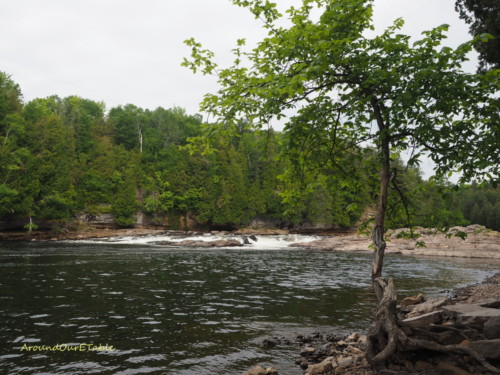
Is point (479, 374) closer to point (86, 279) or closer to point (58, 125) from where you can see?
point (86, 279)

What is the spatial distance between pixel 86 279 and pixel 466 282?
72.0 feet

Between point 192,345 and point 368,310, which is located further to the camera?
point 368,310

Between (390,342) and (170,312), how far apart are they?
8.50m

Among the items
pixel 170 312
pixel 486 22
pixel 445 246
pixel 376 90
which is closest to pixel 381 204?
pixel 376 90

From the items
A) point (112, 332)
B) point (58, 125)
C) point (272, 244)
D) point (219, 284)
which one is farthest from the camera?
point (58, 125)

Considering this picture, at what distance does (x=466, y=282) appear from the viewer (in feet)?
67.8

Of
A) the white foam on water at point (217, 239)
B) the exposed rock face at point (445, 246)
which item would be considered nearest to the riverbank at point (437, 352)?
the exposed rock face at point (445, 246)

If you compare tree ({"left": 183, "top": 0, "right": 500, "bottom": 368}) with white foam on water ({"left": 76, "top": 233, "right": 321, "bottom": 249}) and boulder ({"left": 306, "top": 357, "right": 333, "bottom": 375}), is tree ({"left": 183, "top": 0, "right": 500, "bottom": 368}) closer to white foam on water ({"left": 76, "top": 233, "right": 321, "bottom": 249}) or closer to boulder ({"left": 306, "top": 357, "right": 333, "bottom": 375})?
boulder ({"left": 306, "top": 357, "right": 333, "bottom": 375})

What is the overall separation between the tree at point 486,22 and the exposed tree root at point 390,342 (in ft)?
49.7

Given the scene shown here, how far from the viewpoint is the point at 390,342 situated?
221 inches

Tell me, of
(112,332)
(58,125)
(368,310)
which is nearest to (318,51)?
(112,332)

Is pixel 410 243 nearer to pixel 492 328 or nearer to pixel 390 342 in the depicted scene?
pixel 492 328

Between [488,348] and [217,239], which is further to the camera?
[217,239]

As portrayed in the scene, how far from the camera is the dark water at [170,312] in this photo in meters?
7.85
